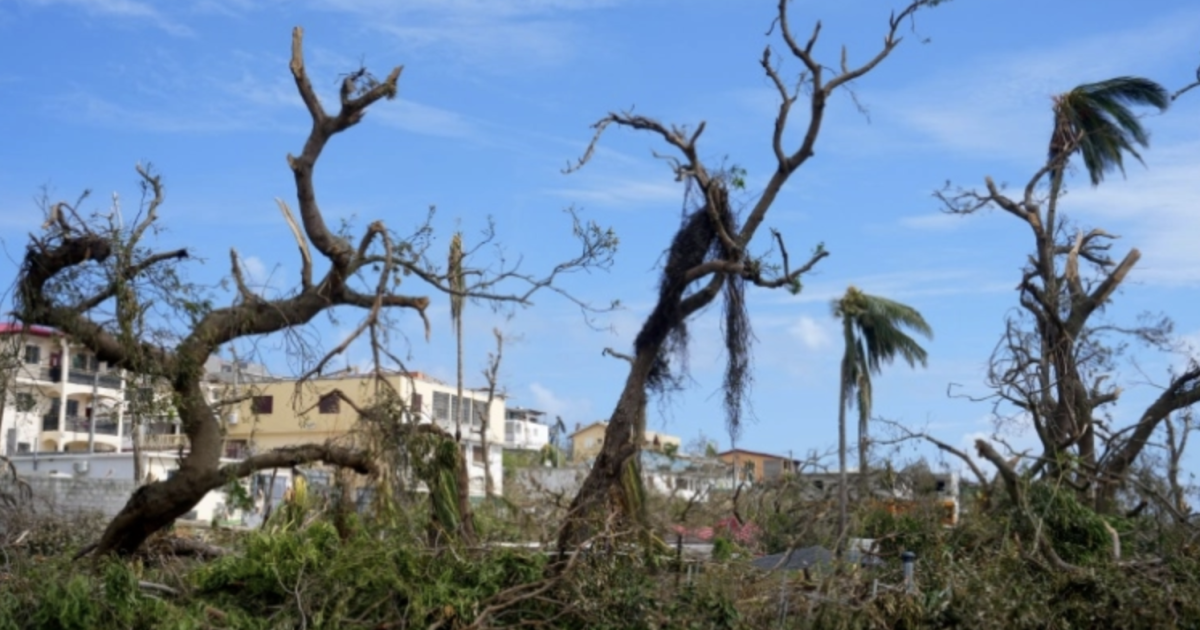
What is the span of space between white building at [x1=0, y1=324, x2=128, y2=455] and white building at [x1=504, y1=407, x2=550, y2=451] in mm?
17563

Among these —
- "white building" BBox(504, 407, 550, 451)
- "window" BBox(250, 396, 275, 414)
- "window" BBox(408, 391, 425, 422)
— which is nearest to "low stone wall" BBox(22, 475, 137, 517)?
"window" BBox(250, 396, 275, 414)

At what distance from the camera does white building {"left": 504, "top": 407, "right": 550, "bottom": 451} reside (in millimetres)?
52375

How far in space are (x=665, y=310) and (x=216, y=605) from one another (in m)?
4.44

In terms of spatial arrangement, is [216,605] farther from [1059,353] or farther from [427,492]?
[1059,353]

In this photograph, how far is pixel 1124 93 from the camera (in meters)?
16.5

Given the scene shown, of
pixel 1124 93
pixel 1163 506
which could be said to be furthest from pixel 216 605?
pixel 1124 93

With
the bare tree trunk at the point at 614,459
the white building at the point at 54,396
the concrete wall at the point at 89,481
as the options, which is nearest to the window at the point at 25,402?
the white building at the point at 54,396

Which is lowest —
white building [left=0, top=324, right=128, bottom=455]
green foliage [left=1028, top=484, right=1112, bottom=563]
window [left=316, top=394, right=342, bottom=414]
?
green foliage [left=1028, top=484, right=1112, bottom=563]

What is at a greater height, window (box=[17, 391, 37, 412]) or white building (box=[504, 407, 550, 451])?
white building (box=[504, 407, 550, 451])

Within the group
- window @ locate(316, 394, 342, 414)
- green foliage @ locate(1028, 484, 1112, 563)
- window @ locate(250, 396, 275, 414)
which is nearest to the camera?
green foliage @ locate(1028, 484, 1112, 563)

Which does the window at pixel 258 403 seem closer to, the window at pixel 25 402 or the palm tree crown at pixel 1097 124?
the window at pixel 25 402

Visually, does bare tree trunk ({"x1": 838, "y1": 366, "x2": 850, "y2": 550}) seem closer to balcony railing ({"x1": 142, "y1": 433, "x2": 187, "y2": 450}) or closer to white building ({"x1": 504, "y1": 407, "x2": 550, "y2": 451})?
balcony railing ({"x1": 142, "y1": 433, "x2": 187, "y2": 450})

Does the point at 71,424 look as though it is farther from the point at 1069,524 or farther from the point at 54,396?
the point at 1069,524

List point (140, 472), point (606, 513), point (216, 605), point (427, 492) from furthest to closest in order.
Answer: point (140, 472) → point (427, 492) → point (606, 513) → point (216, 605)
